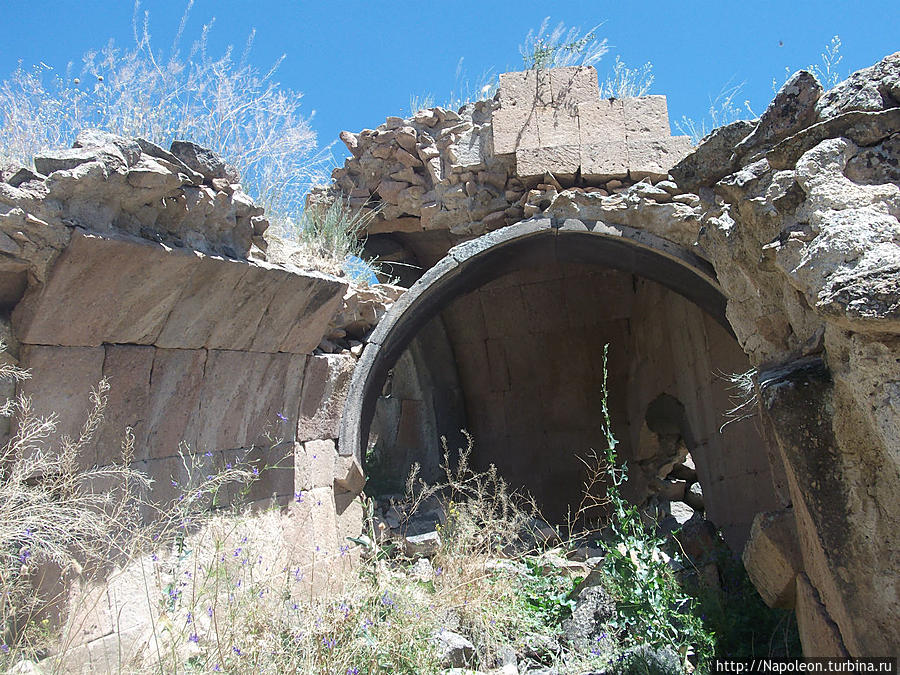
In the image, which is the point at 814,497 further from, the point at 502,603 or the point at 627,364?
the point at 627,364

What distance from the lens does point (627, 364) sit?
345 inches

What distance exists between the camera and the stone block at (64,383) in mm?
3260

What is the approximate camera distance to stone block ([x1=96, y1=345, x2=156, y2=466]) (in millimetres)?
3607

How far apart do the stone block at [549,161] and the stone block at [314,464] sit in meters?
2.75

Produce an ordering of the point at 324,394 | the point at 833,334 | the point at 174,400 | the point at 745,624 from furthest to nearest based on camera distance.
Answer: the point at 324,394, the point at 745,624, the point at 174,400, the point at 833,334

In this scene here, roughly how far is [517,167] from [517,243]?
643mm

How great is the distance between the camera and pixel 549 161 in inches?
239

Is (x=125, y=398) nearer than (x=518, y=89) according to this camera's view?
Yes

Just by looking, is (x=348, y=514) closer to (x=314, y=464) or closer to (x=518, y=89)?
(x=314, y=464)

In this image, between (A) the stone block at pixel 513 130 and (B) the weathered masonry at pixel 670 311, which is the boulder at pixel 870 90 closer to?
(B) the weathered masonry at pixel 670 311

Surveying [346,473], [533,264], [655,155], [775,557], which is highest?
[655,155]

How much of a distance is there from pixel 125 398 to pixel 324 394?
5.75ft

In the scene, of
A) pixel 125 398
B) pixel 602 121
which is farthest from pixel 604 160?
pixel 125 398

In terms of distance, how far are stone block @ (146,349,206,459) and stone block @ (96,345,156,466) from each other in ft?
0.16
